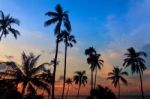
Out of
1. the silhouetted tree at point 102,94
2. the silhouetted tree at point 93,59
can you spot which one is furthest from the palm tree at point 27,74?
the silhouetted tree at point 93,59

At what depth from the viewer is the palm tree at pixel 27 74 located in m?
33.1

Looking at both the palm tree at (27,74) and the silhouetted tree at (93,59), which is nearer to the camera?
the palm tree at (27,74)

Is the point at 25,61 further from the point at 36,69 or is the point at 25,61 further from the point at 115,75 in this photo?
the point at 115,75

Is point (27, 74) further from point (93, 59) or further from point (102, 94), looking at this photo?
point (93, 59)

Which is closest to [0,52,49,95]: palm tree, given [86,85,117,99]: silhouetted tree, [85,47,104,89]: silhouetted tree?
[86,85,117,99]: silhouetted tree

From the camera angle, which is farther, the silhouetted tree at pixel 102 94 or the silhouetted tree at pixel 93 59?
the silhouetted tree at pixel 93 59

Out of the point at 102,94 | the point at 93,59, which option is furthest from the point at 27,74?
the point at 93,59

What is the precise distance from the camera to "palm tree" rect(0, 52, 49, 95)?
3306 centimetres

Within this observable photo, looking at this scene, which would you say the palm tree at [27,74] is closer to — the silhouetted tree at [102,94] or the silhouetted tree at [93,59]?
the silhouetted tree at [102,94]

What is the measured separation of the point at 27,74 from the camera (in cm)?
3356

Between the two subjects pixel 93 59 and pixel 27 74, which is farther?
pixel 93 59

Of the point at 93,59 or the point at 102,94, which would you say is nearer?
the point at 102,94

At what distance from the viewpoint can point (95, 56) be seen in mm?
79750

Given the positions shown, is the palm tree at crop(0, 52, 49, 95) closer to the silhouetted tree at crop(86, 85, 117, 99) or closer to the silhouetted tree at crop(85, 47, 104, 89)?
the silhouetted tree at crop(86, 85, 117, 99)
